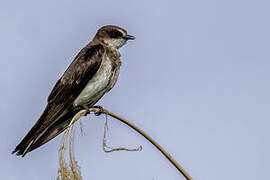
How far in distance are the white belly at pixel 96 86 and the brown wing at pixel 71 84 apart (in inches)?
2.6

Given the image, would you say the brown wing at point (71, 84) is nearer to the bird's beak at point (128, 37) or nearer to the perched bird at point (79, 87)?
the perched bird at point (79, 87)

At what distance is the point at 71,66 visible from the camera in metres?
7.48

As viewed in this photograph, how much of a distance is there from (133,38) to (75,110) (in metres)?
1.47

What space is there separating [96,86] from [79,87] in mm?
272

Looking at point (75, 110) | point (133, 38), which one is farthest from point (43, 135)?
point (133, 38)

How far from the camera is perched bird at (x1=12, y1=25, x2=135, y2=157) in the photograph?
6676mm

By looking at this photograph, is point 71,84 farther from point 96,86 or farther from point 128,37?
point 128,37

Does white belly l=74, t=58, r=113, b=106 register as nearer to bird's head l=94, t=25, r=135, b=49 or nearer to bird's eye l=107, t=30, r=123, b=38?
bird's head l=94, t=25, r=135, b=49

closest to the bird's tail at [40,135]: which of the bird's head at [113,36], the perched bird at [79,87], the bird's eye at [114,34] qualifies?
the perched bird at [79,87]

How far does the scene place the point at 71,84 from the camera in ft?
23.7

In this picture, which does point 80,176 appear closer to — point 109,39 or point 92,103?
point 92,103

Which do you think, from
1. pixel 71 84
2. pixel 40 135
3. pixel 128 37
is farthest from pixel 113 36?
pixel 40 135

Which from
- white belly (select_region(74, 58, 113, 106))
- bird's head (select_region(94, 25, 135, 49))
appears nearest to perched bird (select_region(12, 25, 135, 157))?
white belly (select_region(74, 58, 113, 106))

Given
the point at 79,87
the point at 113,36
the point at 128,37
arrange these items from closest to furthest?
1. the point at 79,87
2. the point at 128,37
3. the point at 113,36
